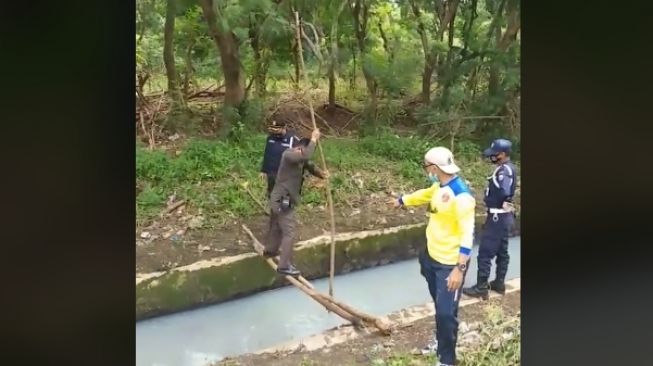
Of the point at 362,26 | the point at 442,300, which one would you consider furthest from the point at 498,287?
the point at 362,26

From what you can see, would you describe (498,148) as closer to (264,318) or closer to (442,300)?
(442,300)

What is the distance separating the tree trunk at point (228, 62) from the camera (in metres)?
2.44

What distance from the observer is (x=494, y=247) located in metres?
2.65

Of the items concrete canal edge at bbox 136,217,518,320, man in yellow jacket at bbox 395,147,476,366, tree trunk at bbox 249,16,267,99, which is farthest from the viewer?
man in yellow jacket at bbox 395,147,476,366

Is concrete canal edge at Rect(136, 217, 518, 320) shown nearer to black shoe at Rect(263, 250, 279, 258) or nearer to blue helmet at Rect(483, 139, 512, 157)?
black shoe at Rect(263, 250, 279, 258)

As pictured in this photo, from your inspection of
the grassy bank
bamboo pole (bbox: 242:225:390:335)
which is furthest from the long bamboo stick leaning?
the grassy bank

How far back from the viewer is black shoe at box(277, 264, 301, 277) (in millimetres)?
2502

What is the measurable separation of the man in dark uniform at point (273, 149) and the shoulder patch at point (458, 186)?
62 centimetres

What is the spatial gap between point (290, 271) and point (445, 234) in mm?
575

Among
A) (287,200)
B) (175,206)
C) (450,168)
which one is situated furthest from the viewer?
(450,168)

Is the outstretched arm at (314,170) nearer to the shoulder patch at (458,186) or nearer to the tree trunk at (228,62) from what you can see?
the tree trunk at (228,62)
